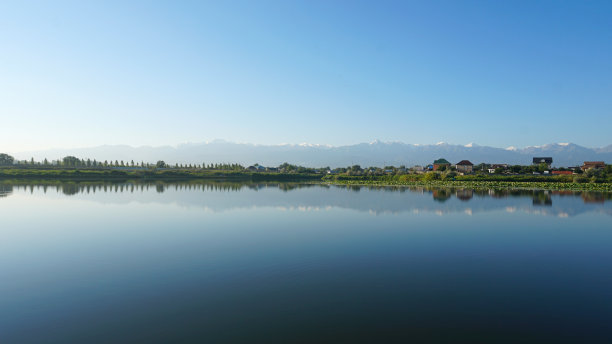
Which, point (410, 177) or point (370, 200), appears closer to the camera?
point (370, 200)

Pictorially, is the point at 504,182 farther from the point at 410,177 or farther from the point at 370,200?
the point at 370,200

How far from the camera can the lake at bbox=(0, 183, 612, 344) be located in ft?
23.3

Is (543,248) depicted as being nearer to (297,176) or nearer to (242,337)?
(242,337)

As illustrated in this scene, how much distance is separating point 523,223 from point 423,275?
52.4ft

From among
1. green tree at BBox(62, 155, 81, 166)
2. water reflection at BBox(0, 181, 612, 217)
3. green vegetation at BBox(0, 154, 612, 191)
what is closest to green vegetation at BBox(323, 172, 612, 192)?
green vegetation at BBox(0, 154, 612, 191)

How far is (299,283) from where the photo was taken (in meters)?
10.1

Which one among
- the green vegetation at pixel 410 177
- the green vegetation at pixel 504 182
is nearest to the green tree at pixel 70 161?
the green vegetation at pixel 410 177

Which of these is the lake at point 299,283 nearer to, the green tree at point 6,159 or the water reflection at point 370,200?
the water reflection at point 370,200

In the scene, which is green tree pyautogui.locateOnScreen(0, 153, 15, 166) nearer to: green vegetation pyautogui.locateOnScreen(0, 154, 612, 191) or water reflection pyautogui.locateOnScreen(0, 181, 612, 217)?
green vegetation pyautogui.locateOnScreen(0, 154, 612, 191)

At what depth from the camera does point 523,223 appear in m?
22.5

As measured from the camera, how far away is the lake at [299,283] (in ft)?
23.3

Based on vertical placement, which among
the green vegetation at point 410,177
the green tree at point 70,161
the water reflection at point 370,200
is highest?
the green tree at point 70,161

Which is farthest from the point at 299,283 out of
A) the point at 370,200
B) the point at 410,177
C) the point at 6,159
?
the point at 6,159

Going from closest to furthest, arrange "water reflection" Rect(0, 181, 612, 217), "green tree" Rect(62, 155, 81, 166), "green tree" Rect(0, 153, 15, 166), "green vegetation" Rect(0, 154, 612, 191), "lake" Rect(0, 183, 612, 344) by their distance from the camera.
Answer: "lake" Rect(0, 183, 612, 344)
"water reflection" Rect(0, 181, 612, 217)
"green vegetation" Rect(0, 154, 612, 191)
"green tree" Rect(0, 153, 15, 166)
"green tree" Rect(62, 155, 81, 166)
